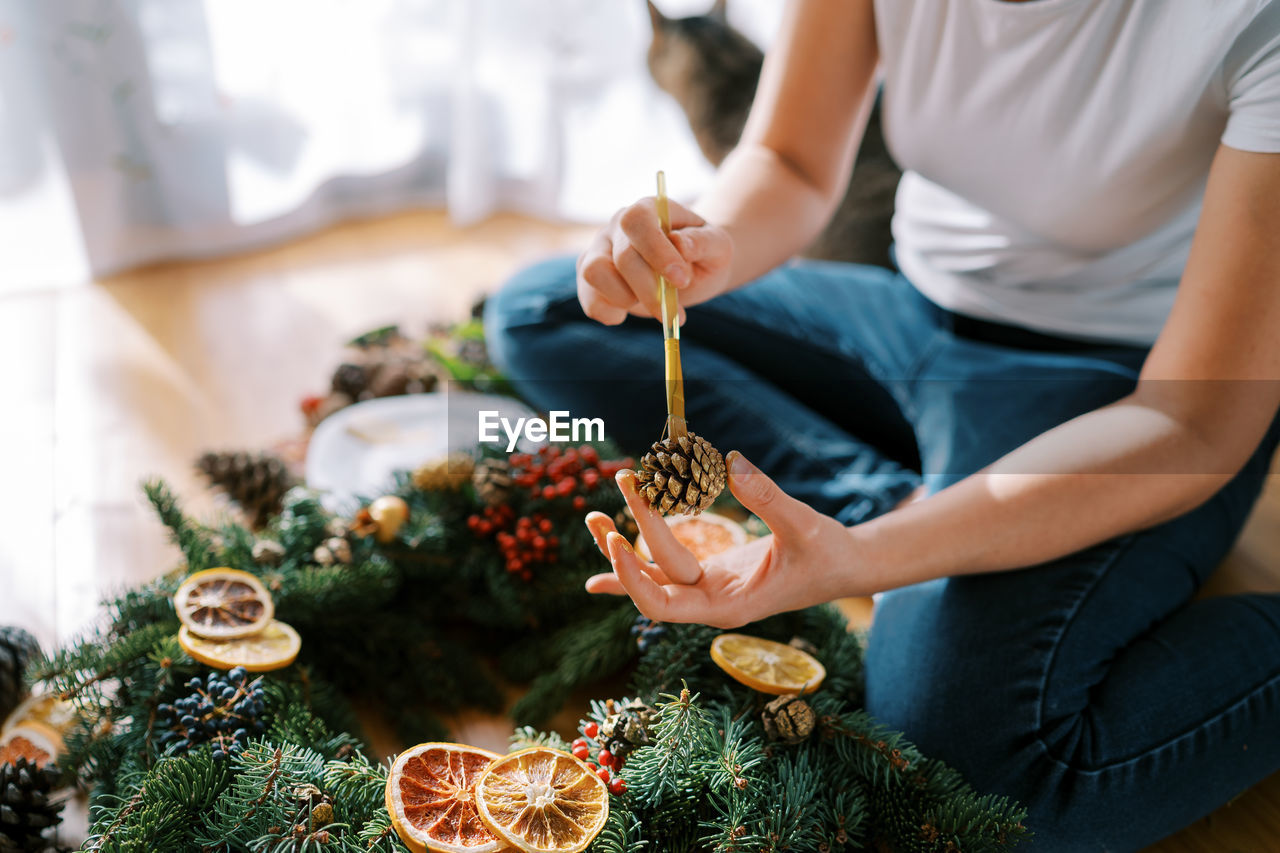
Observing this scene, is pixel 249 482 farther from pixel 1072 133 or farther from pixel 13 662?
pixel 1072 133

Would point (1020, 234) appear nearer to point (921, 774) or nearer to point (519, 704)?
point (921, 774)

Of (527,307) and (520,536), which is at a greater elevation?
(527,307)

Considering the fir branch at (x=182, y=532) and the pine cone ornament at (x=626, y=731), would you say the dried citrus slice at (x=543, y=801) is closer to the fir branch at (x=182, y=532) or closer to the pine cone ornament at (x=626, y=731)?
the pine cone ornament at (x=626, y=731)

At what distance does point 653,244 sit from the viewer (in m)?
0.67

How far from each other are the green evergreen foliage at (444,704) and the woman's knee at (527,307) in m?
0.29

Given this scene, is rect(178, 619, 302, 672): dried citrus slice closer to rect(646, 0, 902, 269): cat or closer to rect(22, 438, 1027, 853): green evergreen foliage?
rect(22, 438, 1027, 853): green evergreen foliage

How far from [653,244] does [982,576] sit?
0.41m

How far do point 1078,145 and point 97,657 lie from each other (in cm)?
93

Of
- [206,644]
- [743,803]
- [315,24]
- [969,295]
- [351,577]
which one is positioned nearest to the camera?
[743,803]

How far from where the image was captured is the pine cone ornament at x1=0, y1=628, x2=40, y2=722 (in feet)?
2.87

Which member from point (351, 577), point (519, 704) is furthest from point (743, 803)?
point (351, 577)

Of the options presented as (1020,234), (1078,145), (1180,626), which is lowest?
(1180,626)

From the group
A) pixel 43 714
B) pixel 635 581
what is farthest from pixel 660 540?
pixel 43 714

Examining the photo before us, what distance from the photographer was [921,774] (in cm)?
73
